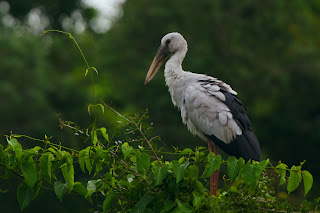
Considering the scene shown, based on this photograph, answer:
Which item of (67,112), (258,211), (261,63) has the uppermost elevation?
(258,211)

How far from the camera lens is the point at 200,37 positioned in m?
20.9

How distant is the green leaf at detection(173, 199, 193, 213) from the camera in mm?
4223

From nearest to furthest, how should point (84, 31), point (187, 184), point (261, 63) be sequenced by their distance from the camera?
point (187, 184), point (261, 63), point (84, 31)

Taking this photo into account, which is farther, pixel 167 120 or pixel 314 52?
pixel 314 52

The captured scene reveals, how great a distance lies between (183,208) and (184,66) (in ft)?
46.9

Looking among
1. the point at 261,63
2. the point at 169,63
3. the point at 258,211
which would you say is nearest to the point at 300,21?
the point at 261,63

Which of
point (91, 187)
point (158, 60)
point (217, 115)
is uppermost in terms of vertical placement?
point (91, 187)

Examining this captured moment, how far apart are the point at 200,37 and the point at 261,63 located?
192 centimetres

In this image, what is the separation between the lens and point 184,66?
18438mm

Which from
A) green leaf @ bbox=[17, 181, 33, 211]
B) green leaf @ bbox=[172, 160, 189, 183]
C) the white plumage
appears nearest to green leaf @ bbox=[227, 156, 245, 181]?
green leaf @ bbox=[172, 160, 189, 183]

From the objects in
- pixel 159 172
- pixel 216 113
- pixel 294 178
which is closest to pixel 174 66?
pixel 216 113

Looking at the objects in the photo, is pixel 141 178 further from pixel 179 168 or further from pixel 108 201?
pixel 179 168

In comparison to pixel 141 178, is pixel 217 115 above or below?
below

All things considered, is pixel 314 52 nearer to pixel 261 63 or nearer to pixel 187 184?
pixel 261 63
